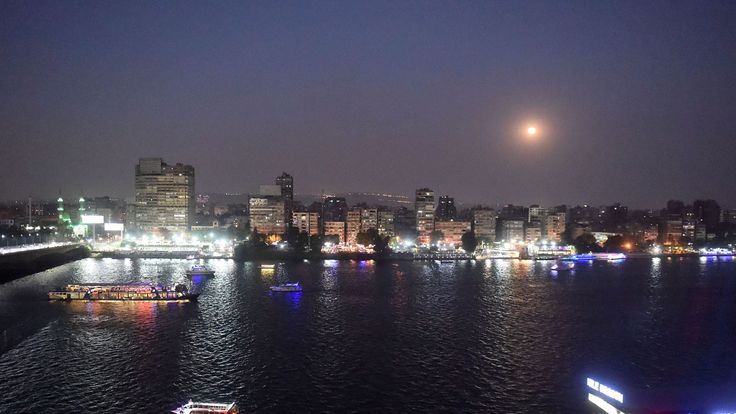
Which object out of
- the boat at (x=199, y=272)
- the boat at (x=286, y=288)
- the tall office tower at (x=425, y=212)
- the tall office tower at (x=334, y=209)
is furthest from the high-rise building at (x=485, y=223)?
the boat at (x=286, y=288)

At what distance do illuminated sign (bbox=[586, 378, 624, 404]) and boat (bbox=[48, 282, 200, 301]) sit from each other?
56.6 feet

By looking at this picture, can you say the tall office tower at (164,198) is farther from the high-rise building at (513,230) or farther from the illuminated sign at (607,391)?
the illuminated sign at (607,391)

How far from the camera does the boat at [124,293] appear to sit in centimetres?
2388

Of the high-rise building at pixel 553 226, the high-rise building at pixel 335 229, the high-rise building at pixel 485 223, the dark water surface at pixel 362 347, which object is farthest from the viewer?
the high-rise building at pixel 485 223

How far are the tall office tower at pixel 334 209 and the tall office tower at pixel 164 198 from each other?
18.0 metres

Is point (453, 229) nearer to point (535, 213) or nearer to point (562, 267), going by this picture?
point (535, 213)

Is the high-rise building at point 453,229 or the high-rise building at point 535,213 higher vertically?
the high-rise building at point 535,213

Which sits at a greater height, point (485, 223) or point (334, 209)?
point (334, 209)

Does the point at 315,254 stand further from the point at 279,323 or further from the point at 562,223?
the point at 562,223

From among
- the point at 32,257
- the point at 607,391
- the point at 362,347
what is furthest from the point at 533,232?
the point at 607,391

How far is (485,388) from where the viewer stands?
12.9 m

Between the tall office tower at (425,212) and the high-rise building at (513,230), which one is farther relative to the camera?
the high-rise building at (513,230)

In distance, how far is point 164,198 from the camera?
71.9 metres

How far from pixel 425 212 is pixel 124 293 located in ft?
165
